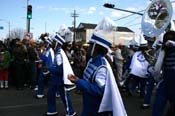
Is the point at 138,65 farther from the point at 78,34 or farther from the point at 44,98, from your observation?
the point at 78,34

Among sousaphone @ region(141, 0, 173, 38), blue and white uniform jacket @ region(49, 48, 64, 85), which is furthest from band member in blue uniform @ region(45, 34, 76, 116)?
sousaphone @ region(141, 0, 173, 38)

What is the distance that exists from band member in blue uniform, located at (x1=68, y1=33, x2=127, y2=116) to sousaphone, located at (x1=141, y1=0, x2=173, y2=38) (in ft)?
9.49

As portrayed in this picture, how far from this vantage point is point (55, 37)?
872cm

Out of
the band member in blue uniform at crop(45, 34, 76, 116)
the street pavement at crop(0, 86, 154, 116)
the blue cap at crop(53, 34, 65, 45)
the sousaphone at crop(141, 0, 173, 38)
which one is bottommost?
the street pavement at crop(0, 86, 154, 116)

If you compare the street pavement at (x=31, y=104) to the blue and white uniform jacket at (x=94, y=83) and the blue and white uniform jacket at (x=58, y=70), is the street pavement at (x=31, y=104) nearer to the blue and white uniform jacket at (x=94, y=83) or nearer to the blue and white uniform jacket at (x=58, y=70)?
the blue and white uniform jacket at (x=58, y=70)

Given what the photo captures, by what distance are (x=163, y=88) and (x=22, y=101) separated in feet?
17.2

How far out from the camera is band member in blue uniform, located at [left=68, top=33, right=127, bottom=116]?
179 inches

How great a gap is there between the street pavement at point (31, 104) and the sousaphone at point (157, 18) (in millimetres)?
2312

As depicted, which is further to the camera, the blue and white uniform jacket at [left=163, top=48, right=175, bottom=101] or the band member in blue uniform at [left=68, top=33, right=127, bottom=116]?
the blue and white uniform jacket at [left=163, top=48, right=175, bottom=101]

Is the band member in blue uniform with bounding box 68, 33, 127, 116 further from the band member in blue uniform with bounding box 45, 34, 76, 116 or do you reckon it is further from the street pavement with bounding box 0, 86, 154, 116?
the street pavement with bounding box 0, 86, 154, 116

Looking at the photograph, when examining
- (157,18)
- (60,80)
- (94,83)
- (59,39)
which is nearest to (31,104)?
(60,80)

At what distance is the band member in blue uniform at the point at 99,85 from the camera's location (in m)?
4.55

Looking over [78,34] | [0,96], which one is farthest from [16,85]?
[78,34]

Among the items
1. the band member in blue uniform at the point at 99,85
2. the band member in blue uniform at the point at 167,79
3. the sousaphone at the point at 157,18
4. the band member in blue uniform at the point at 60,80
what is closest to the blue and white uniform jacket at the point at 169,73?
the band member in blue uniform at the point at 167,79
